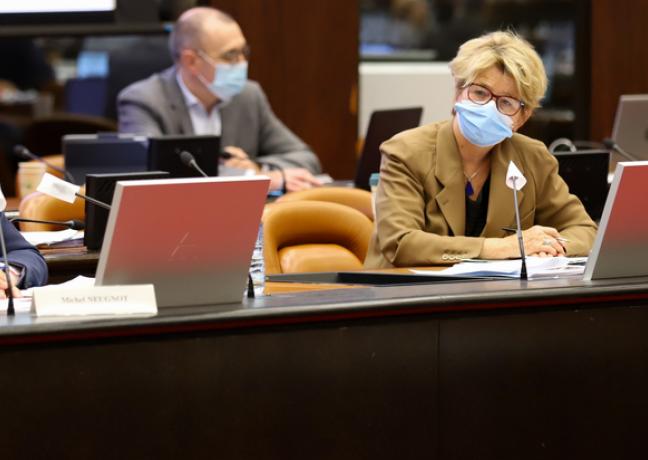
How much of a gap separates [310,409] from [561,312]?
1.93 ft

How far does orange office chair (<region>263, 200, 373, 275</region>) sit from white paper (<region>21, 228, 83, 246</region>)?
0.58m

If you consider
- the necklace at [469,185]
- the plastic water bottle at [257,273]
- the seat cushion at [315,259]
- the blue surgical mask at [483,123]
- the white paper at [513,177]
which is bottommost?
the seat cushion at [315,259]

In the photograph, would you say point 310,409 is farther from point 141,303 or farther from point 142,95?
point 142,95

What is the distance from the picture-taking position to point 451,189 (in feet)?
11.5

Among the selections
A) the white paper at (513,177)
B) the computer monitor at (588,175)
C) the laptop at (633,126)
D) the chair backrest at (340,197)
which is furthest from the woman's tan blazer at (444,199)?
the laptop at (633,126)

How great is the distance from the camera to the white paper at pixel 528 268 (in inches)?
116

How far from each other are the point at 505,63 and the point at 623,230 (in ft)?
2.68

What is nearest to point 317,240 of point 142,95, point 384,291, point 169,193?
point 384,291

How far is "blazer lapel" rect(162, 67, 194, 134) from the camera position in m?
5.54

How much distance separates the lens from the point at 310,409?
2.48 meters

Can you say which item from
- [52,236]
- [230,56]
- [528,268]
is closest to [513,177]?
[528,268]

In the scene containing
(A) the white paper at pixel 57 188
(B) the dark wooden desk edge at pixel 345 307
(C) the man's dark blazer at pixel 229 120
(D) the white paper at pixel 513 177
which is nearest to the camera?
(B) the dark wooden desk edge at pixel 345 307

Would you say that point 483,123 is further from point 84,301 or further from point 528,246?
point 84,301

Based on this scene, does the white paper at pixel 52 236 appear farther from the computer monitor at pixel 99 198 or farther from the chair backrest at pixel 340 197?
the chair backrest at pixel 340 197
